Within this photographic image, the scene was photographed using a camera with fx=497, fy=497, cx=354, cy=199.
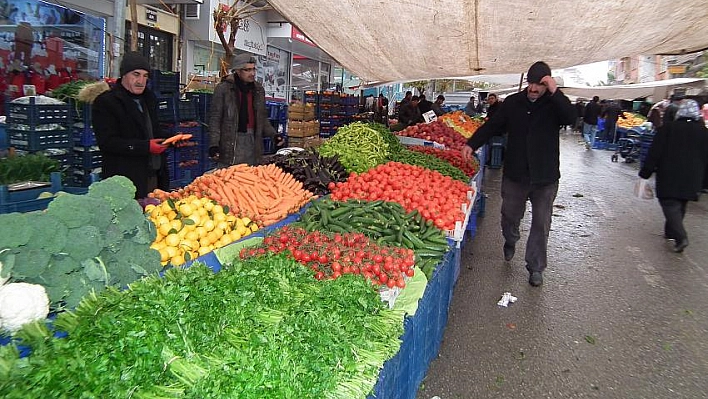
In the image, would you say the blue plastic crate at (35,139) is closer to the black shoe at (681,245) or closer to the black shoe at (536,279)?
the black shoe at (536,279)

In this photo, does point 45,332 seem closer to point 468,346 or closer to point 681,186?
point 468,346

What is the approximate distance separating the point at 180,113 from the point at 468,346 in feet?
23.0

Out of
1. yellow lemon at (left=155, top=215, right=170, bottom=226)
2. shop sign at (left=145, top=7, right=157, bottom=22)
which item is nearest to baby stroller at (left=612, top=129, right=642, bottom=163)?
shop sign at (left=145, top=7, right=157, bottom=22)

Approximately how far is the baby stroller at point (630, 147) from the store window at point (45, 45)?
18.2 meters

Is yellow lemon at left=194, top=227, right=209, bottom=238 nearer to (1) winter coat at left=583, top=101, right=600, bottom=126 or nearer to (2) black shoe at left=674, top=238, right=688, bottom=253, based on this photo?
(2) black shoe at left=674, top=238, right=688, bottom=253

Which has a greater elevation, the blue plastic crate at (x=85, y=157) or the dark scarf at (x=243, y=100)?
the dark scarf at (x=243, y=100)

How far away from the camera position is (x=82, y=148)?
304 inches

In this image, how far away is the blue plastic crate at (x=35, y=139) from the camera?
6891mm

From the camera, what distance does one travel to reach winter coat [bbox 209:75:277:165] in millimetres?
6059

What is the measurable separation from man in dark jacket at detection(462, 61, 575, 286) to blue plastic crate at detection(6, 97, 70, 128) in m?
5.76

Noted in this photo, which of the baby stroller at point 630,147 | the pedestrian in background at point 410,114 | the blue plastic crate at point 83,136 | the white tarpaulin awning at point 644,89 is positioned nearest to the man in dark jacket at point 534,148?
the blue plastic crate at point 83,136

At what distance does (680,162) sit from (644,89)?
2132 cm

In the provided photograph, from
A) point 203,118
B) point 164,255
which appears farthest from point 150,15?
point 164,255

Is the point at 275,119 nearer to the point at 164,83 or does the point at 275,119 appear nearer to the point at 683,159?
the point at 164,83
